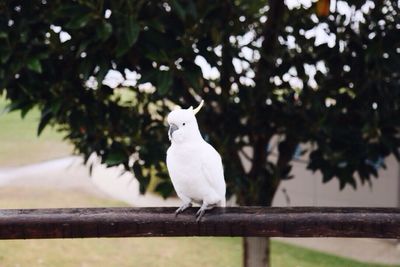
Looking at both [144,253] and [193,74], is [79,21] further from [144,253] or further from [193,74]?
[144,253]

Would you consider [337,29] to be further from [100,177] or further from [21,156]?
[21,156]

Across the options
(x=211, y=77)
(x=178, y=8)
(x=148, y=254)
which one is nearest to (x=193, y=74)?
(x=178, y=8)

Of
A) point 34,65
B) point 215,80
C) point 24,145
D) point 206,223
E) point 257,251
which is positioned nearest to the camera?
point 206,223

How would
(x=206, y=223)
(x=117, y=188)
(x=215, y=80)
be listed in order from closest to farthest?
1. (x=206, y=223)
2. (x=215, y=80)
3. (x=117, y=188)

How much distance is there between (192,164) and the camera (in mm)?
1357

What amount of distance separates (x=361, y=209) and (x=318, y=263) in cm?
355

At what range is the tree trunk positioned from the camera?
8.31ft

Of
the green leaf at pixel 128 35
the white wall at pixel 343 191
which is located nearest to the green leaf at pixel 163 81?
the green leaf at pixel 128 35

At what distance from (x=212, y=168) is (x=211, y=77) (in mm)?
1123

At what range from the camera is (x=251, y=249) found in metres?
2.55

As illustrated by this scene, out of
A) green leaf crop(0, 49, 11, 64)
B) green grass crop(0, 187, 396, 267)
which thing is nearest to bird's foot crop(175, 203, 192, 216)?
green leaf crop(0, 49, 11, 64)

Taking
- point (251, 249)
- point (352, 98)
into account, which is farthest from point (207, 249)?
point (352, 98)

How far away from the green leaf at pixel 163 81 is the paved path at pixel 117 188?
3.37 metres

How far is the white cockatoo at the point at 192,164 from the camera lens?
50.3 inches
